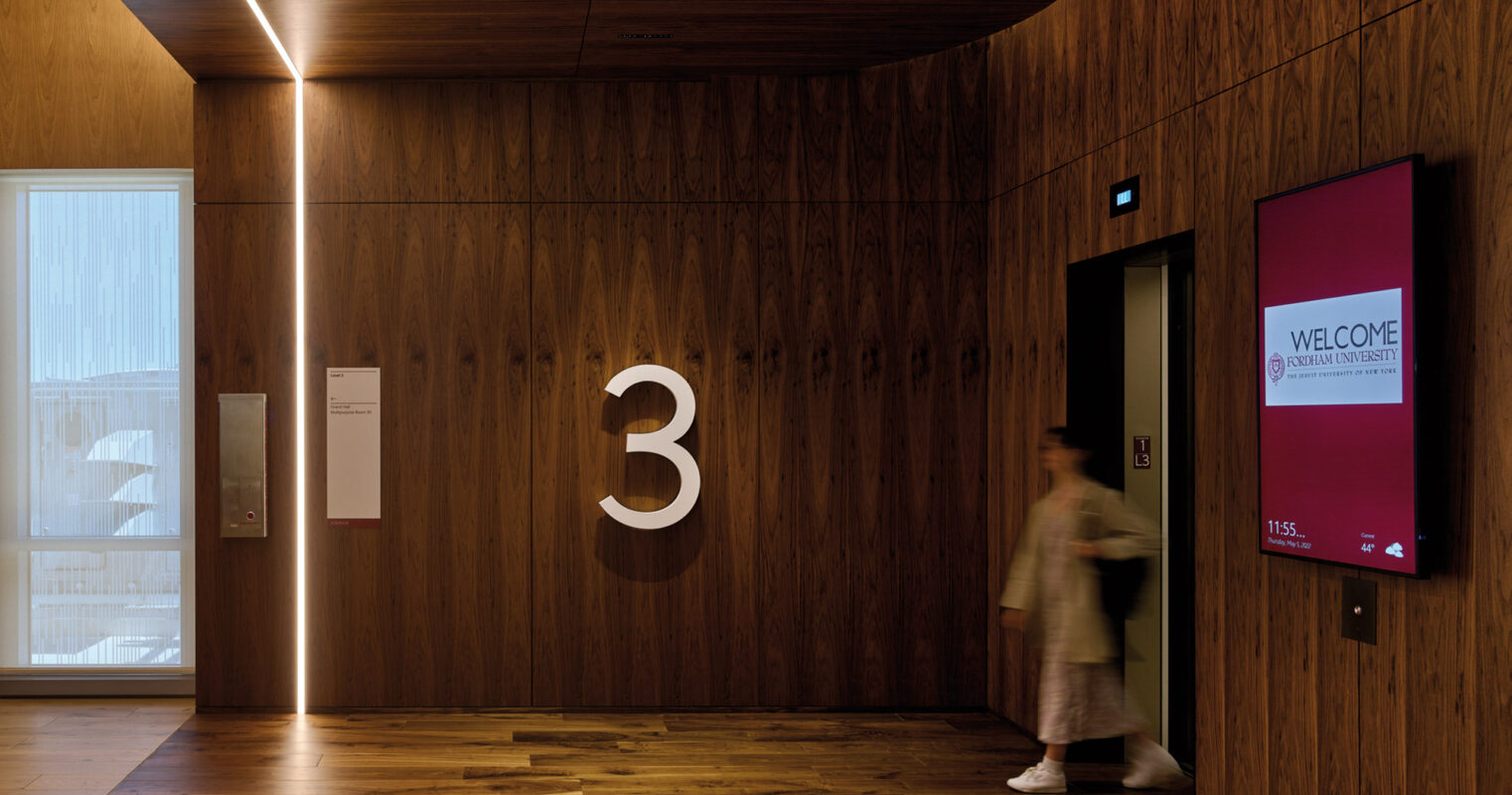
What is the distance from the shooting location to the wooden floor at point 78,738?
5246 millimetres

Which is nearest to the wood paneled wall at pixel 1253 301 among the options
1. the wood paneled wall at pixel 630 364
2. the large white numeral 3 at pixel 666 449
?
the wood paneled wall at pixel 630 364

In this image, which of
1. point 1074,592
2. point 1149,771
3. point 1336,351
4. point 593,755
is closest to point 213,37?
point 593,755

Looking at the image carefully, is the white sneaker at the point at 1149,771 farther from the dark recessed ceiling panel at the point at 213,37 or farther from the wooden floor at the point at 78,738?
the dark recessed ceiling panel at the point at 213,37

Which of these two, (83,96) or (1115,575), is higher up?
(83,96)

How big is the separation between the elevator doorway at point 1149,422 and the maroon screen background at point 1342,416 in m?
1.39

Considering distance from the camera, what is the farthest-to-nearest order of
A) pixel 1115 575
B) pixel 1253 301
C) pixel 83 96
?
pixel 83 96, pixel 1115 575, pixel 1253 301

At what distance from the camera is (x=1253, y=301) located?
4074 millimetres

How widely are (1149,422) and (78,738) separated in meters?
5.73

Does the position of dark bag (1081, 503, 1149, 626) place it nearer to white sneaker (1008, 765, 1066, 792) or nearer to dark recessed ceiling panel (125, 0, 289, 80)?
white sneaker (1008, 765, 1066, 792)

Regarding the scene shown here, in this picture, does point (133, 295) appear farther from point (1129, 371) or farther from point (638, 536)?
point (1129, 371)

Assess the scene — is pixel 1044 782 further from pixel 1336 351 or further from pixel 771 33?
pixel 771 33

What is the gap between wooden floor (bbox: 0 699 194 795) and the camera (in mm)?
5246

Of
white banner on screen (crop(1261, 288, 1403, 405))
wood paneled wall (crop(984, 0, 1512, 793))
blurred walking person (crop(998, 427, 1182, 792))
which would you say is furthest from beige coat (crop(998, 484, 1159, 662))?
white banner on screen (crop(1261, 288, 1403, 405))

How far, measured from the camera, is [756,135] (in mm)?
6469
